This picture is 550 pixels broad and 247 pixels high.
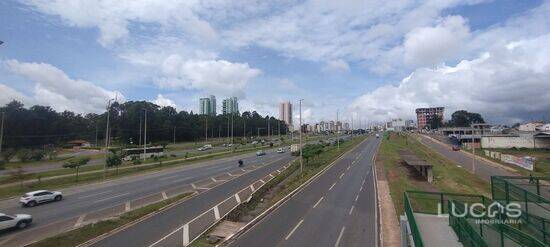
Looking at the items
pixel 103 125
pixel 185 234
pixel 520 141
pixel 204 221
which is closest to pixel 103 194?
pixel 204 221

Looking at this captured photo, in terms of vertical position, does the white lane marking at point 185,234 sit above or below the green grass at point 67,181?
below

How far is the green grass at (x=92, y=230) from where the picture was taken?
21.8 metres

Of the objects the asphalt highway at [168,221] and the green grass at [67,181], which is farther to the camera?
the green grass at [67,181]

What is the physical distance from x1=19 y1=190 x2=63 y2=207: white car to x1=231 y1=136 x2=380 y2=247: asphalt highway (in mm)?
21039

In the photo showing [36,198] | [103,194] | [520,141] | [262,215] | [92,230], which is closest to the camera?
[92,230]

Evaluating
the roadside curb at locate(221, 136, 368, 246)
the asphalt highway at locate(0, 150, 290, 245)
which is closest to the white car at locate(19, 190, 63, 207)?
the asphalt highway at locate(0, 150, 290, 245)

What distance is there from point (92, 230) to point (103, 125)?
121m

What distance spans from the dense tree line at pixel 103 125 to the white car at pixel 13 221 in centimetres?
6273

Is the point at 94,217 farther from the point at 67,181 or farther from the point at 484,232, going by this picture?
the point at 484,232

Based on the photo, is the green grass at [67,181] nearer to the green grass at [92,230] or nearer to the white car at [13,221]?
the white car at [13,221]

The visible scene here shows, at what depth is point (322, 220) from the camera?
1072 inches

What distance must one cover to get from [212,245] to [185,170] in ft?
132

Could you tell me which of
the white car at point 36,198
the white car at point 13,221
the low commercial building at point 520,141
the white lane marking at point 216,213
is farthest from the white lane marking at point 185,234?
the low commercial building at point 520,141

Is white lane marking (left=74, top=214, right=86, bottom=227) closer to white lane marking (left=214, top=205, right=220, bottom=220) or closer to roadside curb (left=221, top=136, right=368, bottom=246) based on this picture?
white lane marking (left=214, top=205, right=220, bottom=220)
